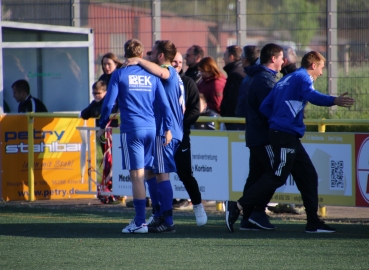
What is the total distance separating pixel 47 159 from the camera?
1193cm

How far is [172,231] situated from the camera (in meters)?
8.33

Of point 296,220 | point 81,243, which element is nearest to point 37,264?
point 81,243

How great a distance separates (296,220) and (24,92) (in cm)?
513

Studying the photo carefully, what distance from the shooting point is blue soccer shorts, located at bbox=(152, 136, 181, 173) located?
26.9 ft

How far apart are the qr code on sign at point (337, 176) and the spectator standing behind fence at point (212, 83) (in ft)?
8.55

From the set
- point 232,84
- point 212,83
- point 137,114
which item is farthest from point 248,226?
point 212,83

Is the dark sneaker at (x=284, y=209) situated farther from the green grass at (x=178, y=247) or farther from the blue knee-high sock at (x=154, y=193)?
the blue knee-high sock at (x=154, y=193)

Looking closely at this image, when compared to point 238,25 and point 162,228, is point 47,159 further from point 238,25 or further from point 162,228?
point 162,228

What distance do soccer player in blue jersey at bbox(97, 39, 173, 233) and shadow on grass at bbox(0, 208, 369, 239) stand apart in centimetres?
57

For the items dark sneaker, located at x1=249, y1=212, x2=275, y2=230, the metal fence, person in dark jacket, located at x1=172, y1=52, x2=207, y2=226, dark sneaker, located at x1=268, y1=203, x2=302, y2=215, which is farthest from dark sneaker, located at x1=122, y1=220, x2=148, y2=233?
the metal fence

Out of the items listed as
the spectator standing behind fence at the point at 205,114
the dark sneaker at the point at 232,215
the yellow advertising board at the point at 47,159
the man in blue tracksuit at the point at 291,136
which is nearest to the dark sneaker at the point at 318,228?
the man in blue tracksuit at the point at 291,136

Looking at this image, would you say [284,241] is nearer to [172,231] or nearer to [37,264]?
[172,231]

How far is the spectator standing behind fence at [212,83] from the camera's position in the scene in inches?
440

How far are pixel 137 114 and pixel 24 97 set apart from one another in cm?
479
